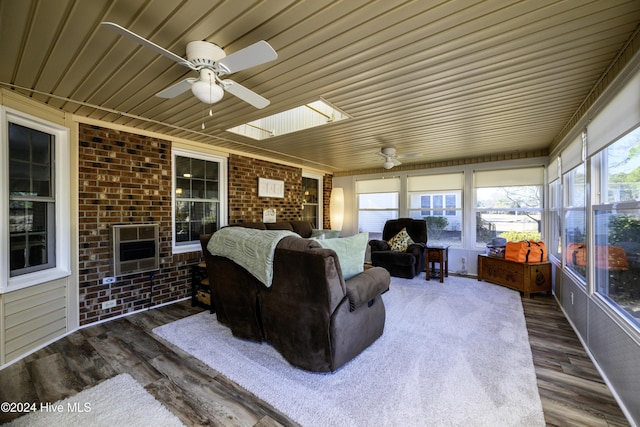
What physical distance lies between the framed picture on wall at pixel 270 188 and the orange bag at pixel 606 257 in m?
4.57

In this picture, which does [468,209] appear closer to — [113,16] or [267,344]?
[267,344]

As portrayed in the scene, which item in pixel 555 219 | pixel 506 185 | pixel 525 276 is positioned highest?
pixel 506 185

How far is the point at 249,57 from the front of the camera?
149 centimetres

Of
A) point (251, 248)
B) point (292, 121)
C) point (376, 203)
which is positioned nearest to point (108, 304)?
point (251, 248)

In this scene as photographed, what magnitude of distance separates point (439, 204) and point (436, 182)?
486 millimetres

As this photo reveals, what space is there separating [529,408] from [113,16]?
11.5 feet

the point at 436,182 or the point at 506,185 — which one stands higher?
the point at 436,182

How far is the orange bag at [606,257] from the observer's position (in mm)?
1910

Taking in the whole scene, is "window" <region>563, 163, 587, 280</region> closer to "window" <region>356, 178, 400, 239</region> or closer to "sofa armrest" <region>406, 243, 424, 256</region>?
"sofa armrest" <region>406, 243, 424, 256</region>

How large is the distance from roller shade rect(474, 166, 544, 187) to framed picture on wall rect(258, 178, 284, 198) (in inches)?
157

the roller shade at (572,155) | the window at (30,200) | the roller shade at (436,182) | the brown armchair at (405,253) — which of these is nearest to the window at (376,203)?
the roller shade at (436,182)

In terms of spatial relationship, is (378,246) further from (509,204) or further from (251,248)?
(251,248)

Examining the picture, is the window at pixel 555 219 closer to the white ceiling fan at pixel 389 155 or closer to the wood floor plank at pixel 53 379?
the white ceiling fan at pixel 389 155

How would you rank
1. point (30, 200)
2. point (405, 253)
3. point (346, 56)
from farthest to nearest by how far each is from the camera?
point (405, 253), point (30, 200), point (346, 56)
